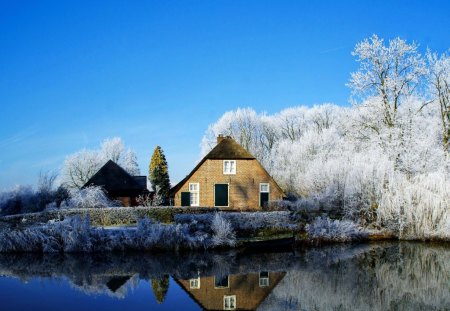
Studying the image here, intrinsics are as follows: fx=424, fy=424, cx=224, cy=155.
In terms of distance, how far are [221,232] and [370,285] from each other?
7.86 metres

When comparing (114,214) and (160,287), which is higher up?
(114,214)

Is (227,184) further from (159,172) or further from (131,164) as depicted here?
(131,164)

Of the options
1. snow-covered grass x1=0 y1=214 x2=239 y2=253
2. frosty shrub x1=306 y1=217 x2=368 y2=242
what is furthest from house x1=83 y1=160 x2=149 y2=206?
frosty shrub x1=306 y1=217 x2=368 y2=242

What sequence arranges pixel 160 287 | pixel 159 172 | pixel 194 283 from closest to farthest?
pixel 160 287
pixel 194 283
pixel 159 172

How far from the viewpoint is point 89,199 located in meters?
25.5

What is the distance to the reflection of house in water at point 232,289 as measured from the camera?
10.1 m

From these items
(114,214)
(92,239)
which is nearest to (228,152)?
(114,214)

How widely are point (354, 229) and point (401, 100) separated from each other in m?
8.27

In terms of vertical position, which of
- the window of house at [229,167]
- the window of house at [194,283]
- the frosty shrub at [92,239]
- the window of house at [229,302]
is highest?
the window of house at [229,167]

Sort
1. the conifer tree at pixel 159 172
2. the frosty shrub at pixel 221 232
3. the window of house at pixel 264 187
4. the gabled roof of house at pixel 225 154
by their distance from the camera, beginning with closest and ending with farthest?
the frosty shrub at pixel 221 232 → the gabled roof of house at pixel 225 154 → the window of house at pixel 264 187 → the conifer tree at pixel 159 172

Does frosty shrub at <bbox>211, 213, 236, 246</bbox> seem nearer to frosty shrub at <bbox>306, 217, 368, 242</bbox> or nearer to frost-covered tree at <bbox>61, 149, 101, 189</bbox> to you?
frosty shrub at <bbox>306, 217, 368, 242</bbox>

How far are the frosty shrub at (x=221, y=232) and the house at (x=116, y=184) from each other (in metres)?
13.1

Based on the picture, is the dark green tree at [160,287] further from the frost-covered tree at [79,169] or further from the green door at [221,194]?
the frost-covered tree at [79,169]

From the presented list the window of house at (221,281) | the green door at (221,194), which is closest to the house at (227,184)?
the green door at (221,194)
